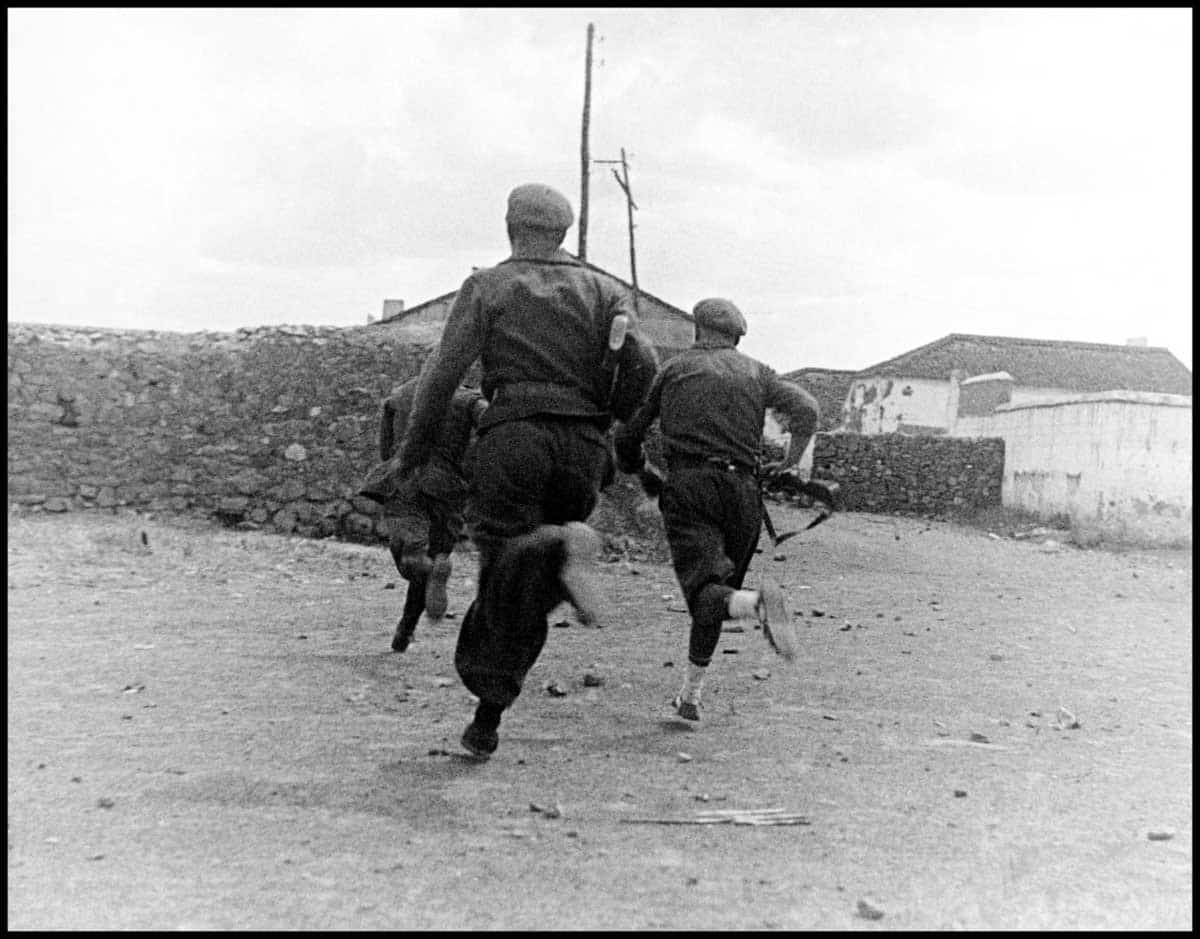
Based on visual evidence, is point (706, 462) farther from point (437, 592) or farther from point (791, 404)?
point (437, 592)

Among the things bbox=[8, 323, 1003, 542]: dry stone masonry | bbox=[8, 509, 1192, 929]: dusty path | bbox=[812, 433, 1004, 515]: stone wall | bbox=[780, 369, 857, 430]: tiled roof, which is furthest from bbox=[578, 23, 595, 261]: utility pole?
bbox=[780, 369, 857, 430]: tiled roof

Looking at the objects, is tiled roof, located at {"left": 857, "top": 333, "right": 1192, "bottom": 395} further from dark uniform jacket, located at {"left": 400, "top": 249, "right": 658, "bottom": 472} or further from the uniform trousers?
dark uniform jacket, located at {"left": 400, "top": 249, "right": 658, "bottom": 472}

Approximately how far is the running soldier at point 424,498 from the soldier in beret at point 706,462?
4.86 ft

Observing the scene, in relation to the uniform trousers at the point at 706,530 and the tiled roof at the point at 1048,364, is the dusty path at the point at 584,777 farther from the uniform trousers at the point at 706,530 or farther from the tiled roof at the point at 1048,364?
the tiled roof at the point at 1048,364

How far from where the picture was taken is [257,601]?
881 centimetres

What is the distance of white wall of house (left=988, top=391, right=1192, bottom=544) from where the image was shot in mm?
17938

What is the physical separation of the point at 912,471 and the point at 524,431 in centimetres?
2259

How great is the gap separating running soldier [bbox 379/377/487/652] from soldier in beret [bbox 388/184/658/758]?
2.15 meters

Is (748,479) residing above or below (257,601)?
above

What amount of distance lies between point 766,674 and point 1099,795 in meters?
2.43

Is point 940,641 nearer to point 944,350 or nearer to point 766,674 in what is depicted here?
point 766,674

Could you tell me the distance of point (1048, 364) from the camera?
4178cm

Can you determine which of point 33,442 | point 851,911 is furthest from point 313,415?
point 851,911

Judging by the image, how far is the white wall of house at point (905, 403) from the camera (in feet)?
128
